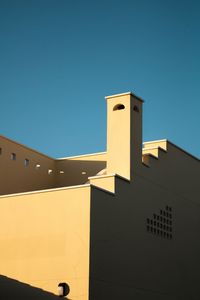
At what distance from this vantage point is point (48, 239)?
20.2 meters

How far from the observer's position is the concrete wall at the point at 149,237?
65.3 ft

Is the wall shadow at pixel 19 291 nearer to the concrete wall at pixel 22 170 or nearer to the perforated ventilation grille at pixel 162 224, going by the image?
the perforated ventilation grille at pixel 162 224

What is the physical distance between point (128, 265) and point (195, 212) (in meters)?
5.98

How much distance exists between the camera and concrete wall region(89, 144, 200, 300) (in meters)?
19.9

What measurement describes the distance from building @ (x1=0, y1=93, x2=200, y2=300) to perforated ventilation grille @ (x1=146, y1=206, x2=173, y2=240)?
0.12 feet

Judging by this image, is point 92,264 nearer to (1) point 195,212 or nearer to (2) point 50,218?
(2) point 50,218

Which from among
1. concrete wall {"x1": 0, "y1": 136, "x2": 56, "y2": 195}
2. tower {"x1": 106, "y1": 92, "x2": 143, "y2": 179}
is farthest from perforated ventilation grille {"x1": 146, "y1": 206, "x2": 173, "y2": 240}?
concrete wall {"x1": 0, "y1": 136, "x2": 56, "y2": 195}

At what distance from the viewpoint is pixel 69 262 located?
19.6m

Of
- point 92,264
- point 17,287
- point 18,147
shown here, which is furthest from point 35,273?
point 18,147

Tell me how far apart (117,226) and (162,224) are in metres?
3.22

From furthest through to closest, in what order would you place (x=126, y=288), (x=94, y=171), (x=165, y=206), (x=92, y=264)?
(x=94, y=171)
(x=165, y=206)
(x=126, y=288)
(x=92, y=264)

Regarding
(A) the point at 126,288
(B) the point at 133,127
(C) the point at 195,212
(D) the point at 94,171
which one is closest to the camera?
(A) the point at 126,288

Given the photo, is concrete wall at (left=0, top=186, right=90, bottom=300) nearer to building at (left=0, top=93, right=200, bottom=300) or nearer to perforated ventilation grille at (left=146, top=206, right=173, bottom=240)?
building at (left=0, top=93, right=200, bottom=300)

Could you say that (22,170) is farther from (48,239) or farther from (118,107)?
(48,239)
